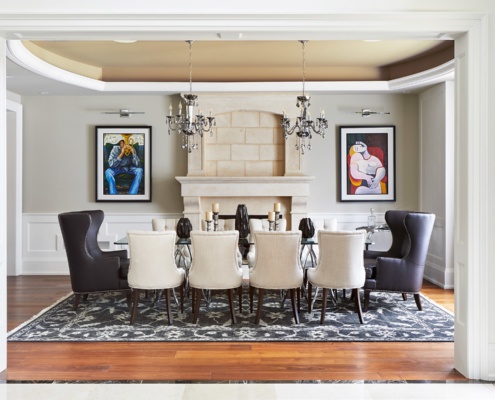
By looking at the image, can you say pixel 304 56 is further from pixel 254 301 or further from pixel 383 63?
pixel 254 301

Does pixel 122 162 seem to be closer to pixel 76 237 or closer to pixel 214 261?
pixel 76 237

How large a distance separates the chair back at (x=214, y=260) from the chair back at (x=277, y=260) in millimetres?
228

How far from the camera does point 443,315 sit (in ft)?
16.7

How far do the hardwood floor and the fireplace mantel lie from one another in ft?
10.4

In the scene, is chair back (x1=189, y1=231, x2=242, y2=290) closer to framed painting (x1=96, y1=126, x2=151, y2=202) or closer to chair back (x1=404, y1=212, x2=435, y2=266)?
chair back (x1=404, y1=212, x2=435, y2=266)

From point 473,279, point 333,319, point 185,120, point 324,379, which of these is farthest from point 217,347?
point 185,120

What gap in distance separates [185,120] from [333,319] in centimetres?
258

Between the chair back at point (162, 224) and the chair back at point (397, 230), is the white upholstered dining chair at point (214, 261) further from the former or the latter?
the chair back at point (397, 230)

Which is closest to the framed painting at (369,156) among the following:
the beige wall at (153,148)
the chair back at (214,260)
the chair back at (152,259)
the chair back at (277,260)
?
the beige wall at (153,148)

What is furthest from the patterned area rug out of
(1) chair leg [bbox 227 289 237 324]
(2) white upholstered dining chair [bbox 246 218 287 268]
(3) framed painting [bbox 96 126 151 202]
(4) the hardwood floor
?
(3) framed painting [bbox 96 126 151 202]

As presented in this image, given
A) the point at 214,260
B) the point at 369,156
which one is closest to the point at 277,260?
the point at 214,260

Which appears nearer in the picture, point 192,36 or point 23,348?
point 192,36

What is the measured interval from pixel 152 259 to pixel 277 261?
3.93 feet

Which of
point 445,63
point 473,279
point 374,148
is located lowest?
point 473,279
